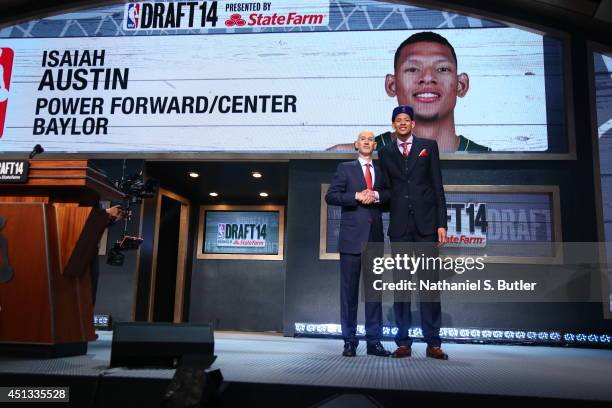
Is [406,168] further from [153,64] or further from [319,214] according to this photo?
[153,64]

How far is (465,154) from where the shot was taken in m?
5.17

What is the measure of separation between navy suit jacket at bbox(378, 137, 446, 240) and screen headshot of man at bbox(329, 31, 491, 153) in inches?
88.0

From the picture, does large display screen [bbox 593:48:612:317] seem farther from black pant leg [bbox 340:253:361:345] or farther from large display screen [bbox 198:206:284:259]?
large display screen [bbox 198:206:284:259]

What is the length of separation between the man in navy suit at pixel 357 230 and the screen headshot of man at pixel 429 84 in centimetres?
220

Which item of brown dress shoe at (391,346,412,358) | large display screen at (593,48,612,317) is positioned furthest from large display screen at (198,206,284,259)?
brown dress shoe at (391,346,412,358)

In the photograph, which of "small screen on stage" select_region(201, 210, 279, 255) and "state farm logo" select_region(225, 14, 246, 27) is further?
"small screen on stage" select_region(201, 210, 279, 255)

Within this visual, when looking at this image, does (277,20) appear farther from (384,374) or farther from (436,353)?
(384,374)

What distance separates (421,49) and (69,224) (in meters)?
4.12

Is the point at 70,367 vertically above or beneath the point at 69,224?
beneath

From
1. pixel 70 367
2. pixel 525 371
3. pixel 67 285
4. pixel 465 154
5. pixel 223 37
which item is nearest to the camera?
pixel 70 367

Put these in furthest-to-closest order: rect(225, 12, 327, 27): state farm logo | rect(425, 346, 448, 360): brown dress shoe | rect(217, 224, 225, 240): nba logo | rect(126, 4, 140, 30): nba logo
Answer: rect(217, 224, 225, 240): nba logo, rect(126, 4, 140, 30): nba logo, rect(225, 12, 327, 27): state farm logo, rect(425, 346, 448, 360): brown dress shoe

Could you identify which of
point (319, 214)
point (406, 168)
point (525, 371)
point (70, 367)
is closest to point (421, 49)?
point (319, 214)

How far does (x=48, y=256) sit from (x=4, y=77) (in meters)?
4.69

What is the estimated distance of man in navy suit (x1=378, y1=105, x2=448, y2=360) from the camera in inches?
112
